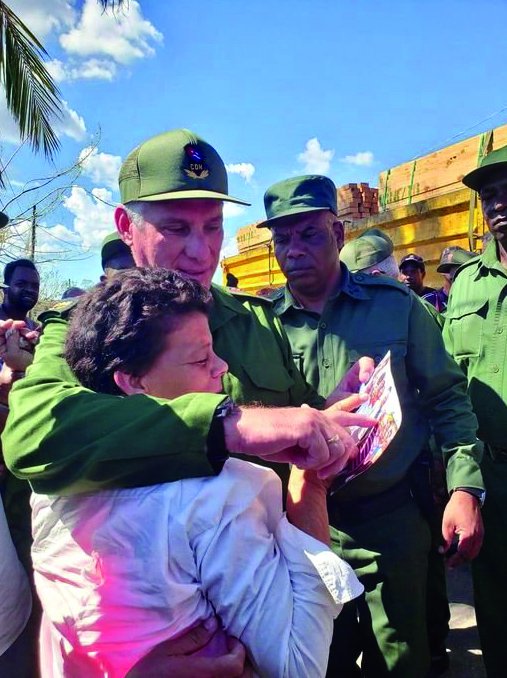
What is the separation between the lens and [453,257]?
5.11 meters

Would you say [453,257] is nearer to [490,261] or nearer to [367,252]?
[367,252]

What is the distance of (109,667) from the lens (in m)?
1.04

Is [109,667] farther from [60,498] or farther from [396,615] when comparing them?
[396,615]

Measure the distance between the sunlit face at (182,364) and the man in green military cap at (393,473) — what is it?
109cm

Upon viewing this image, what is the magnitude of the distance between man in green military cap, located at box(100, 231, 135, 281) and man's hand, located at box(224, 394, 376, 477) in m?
2.41

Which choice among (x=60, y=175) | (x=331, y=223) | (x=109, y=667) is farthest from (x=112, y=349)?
(x=60, y=175)

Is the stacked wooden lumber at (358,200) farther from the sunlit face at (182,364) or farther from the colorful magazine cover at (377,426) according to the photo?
the sunlit face at (182,364)

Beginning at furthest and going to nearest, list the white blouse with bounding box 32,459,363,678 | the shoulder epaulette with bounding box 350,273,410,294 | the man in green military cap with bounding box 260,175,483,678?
the shoulder epaulette with bounding box 350,273,410,294 < the man in green military cap with bounding box 260,175,483,678 < the white blouse with bounding box 32,459,363,678

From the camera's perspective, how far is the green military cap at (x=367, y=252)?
462cm

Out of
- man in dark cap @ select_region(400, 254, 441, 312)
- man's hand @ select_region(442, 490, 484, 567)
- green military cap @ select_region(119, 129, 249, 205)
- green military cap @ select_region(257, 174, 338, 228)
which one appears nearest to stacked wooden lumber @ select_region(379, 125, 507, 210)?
man in dark cap @ select_region(400, 254, 441, 312)

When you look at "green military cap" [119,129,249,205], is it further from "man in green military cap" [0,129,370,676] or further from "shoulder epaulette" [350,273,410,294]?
"shoulder epaulette" [350,273,410,294]

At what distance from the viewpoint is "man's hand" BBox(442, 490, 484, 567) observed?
1.93 meters

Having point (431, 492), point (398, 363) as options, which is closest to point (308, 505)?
point (398, 363)

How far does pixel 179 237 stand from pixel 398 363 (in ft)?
3.44
